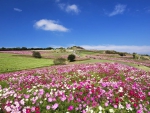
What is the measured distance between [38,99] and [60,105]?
0.79 metres

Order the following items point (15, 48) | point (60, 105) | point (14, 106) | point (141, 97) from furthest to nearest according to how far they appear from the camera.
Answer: point (15, 48), point (141, 97), point (60, 105), point (14, 106)

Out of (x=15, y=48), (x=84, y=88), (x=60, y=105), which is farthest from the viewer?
(x=15, y=48)

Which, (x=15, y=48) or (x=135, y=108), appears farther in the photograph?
(x=15, y=48)

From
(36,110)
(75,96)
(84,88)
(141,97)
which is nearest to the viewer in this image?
(36,110)

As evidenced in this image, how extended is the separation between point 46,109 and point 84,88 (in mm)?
2082

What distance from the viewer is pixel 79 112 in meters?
4.43

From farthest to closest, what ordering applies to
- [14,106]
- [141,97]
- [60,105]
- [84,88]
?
[84,88]
[141,97]
[60,105]
[14,106]

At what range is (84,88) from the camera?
6.15m

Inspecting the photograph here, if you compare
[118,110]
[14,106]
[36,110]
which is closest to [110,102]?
[118,110]

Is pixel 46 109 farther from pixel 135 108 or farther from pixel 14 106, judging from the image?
pixel 135 108

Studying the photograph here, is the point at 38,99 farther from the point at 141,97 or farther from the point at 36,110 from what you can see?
the point at 141,97

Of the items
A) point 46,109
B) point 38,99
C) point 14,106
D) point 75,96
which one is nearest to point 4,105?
point 14,106

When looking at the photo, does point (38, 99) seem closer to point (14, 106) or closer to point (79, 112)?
point (14, 106)

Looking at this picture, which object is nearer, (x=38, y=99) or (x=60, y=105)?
(x=60, y=105)
